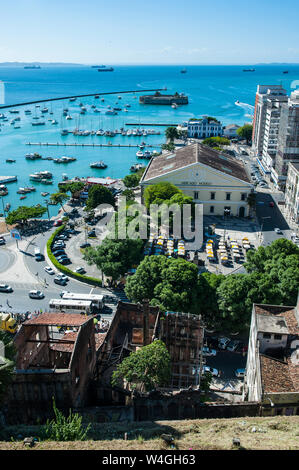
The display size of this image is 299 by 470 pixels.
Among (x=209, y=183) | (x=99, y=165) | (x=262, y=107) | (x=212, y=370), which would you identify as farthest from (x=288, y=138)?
(x=212, y=370)

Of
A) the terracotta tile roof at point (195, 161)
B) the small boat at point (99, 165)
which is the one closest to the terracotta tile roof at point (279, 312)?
the terracotta tile roof at point (195, 161)

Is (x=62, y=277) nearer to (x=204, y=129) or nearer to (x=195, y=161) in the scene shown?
(x=195, y=161)

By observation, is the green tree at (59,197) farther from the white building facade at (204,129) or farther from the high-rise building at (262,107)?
the white building facade at (204,129)

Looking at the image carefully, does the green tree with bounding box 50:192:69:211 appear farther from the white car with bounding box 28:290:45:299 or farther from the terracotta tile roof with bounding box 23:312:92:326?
the terracotta tile roof with bounding box 23:312:92:326

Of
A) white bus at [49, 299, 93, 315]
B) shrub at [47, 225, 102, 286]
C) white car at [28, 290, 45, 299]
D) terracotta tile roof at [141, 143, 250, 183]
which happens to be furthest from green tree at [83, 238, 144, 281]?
terracotta tile roof at [141, 143, 250, 183]

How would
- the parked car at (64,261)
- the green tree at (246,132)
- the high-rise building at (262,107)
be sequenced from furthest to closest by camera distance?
the green tree at (246,132)
the high-rise building at (262,107)
the parked car at (64,261)

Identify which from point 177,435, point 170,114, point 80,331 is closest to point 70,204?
point 80,331
